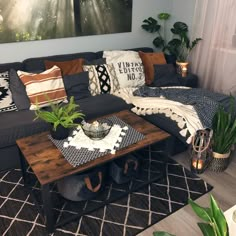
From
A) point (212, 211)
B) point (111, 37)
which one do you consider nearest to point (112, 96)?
point (111, 37)

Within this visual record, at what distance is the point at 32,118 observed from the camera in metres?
2.38

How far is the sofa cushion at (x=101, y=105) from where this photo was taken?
2563 millimetres

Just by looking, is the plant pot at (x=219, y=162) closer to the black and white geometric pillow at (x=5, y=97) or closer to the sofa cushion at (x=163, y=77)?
→ the sofa cushion at (x=163, y=77)

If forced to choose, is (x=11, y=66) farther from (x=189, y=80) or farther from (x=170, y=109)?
(x=189, y=80)

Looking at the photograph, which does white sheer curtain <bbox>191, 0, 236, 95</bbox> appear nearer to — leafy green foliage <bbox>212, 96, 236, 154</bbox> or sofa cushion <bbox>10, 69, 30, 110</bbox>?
leafy green foliage <bbox>212, 96, 236, 154</bbox>

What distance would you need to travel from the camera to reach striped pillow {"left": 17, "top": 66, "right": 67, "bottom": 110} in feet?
8.22

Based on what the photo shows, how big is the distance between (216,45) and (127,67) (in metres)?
1.10

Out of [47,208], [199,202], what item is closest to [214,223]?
[47,208]

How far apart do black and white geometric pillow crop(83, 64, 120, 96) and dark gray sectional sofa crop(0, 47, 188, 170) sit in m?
0.09

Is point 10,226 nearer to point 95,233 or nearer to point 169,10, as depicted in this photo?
point 95,233

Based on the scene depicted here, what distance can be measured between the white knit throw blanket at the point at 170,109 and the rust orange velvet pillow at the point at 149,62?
0.36 metres

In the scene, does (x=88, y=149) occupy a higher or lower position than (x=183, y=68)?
lower

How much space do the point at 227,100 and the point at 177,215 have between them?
4.41 feet

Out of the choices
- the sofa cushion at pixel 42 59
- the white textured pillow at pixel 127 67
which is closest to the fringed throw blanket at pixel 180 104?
the white textured pillow at pixel 127 67
